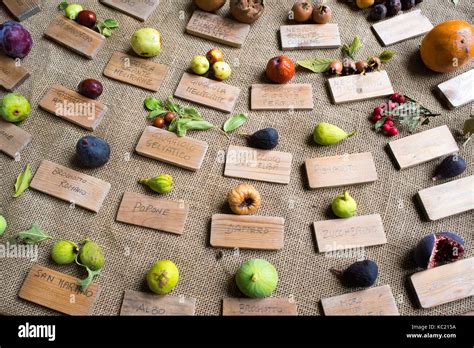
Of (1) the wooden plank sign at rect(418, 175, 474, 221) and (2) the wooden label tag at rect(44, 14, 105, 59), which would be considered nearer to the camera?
(1) the wooden plank sign at rect(418, 175, 474, 221)

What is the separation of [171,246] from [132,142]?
0.37 metres

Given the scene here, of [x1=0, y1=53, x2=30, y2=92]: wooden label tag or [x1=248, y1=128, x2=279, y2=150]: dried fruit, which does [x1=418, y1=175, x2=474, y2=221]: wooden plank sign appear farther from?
[x1=0, y1=53, x2=30, y2=92]: wooden label tag

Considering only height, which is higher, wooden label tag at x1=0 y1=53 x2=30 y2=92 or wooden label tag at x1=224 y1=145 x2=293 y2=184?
wooden label tag at x1=0 y1=53 x2=30 y2=92

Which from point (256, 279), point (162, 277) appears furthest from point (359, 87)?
point (162, 277)

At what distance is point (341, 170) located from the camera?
4.69ft

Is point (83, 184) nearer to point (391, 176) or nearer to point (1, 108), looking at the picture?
point (1, 108)

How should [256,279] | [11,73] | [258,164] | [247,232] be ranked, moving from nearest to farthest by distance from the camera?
[256,279]
[247,232]
[258,164]
[11,73]

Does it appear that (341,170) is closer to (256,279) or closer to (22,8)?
(256,279)

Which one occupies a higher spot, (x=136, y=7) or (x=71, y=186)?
(x=136, y=7)

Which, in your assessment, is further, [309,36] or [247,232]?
[309,36]

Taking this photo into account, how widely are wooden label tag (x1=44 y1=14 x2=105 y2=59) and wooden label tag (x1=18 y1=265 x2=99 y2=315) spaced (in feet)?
2.46

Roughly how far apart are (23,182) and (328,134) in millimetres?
936

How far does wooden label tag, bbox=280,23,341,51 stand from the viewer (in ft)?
5.42

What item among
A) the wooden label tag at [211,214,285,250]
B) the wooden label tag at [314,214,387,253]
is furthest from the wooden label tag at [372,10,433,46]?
the wooden label tag at [211,214,285,250]
